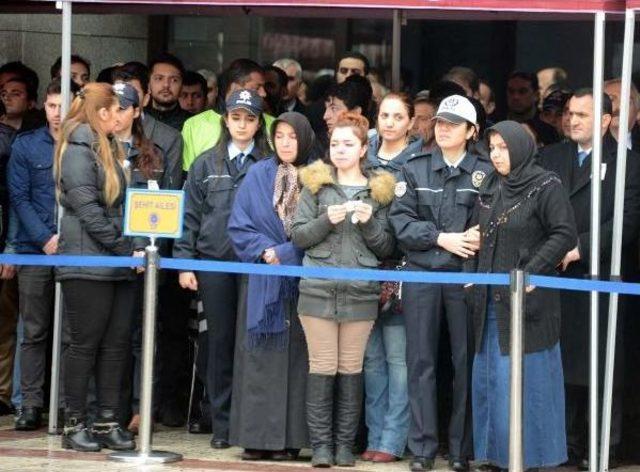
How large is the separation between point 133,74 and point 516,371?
3548mm

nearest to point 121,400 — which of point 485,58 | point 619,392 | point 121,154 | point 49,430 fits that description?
point 49,430

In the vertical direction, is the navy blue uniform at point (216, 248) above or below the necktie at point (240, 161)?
below

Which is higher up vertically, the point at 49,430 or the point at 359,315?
the point at 359,315

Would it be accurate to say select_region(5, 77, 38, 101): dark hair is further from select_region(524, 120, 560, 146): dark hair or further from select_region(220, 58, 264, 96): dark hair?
select_region(524, 120, 560, 146): dark hair

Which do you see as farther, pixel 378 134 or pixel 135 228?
pixel 378 134

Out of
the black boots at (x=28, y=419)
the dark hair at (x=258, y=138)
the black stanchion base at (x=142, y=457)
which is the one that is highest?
the dark hair at (x=258, y=138)

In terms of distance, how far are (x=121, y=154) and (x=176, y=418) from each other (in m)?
2.09

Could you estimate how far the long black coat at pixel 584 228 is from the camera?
10305 millimetres

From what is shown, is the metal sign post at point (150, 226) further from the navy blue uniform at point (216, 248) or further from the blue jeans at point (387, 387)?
the blue jeans at point (387, 387)

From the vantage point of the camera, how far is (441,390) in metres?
10.8

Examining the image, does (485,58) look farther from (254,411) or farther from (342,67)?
(254,411)

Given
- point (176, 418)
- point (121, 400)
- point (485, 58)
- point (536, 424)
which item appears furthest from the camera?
point (485, 58)

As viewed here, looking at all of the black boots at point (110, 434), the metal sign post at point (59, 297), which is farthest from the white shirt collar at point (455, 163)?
the black boots at point (110, 434)

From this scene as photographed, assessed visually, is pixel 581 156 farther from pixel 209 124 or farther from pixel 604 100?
pixel 209 124
